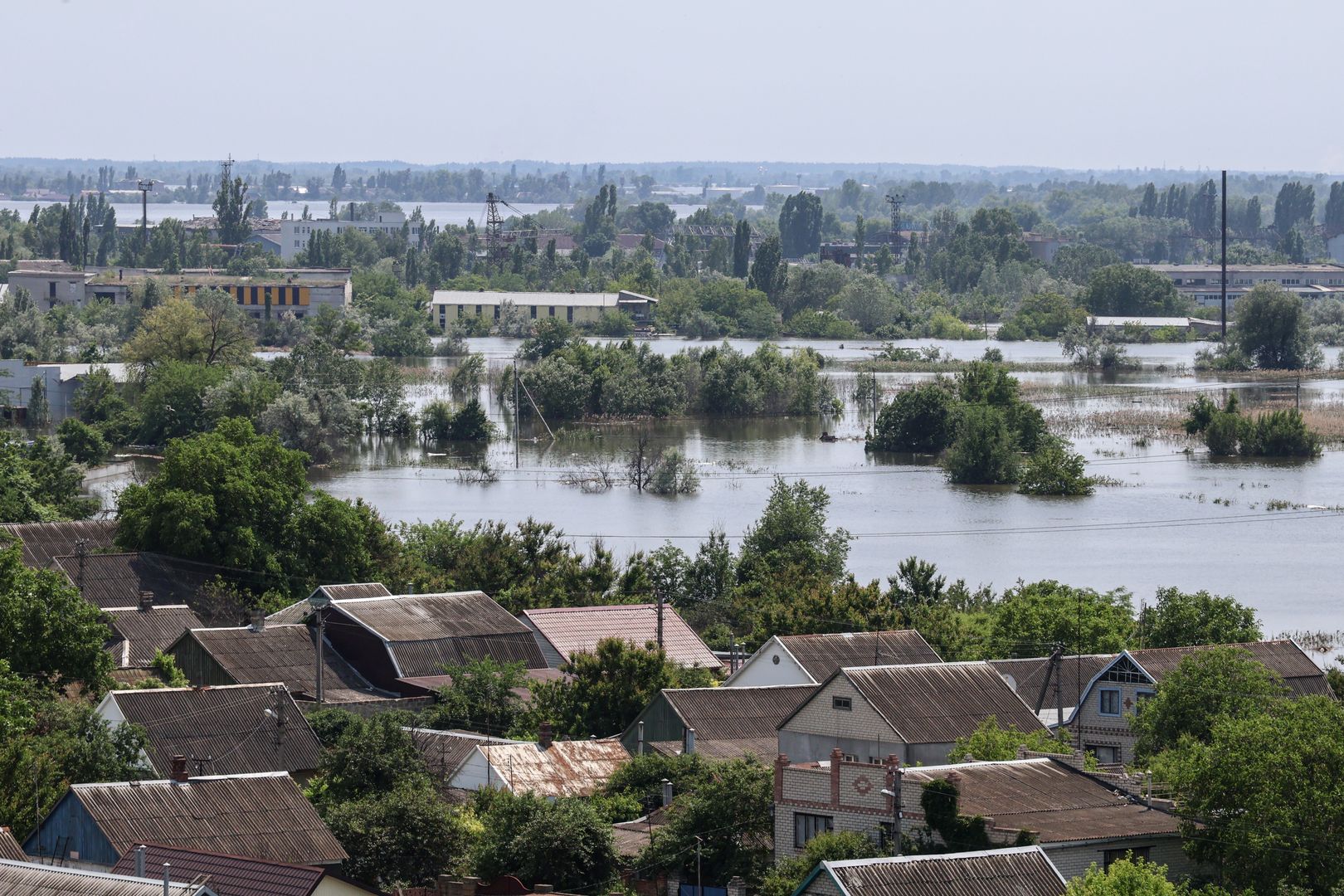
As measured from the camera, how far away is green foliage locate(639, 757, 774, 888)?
14.3 metres

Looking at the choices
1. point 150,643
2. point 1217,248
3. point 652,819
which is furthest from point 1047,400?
point 1217,248

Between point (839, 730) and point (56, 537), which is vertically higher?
point (56, 537)

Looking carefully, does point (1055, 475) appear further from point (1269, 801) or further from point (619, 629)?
point (1269, 801)

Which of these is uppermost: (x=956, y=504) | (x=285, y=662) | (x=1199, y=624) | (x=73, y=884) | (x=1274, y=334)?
(x=1274, y=334)

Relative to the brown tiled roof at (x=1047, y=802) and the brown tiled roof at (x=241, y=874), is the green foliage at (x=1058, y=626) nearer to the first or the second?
the brown tiled roof at (x=1047, y=802)

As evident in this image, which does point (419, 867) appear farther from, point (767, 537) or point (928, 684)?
point (767, 537)

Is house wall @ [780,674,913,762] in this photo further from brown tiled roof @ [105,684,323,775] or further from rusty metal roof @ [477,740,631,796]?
brown tiled roof @ [105,684,323,775]

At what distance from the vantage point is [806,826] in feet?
45.9

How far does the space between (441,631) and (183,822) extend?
8.03 m

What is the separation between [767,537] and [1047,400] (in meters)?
25.2

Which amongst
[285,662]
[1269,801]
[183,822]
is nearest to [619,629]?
[285,662]

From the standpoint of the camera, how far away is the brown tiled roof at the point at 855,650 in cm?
1998

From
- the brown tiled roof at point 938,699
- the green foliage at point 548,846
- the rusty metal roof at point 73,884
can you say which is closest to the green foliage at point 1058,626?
the brown tiled roof at point 938,699

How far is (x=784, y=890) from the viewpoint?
12.8 metres
